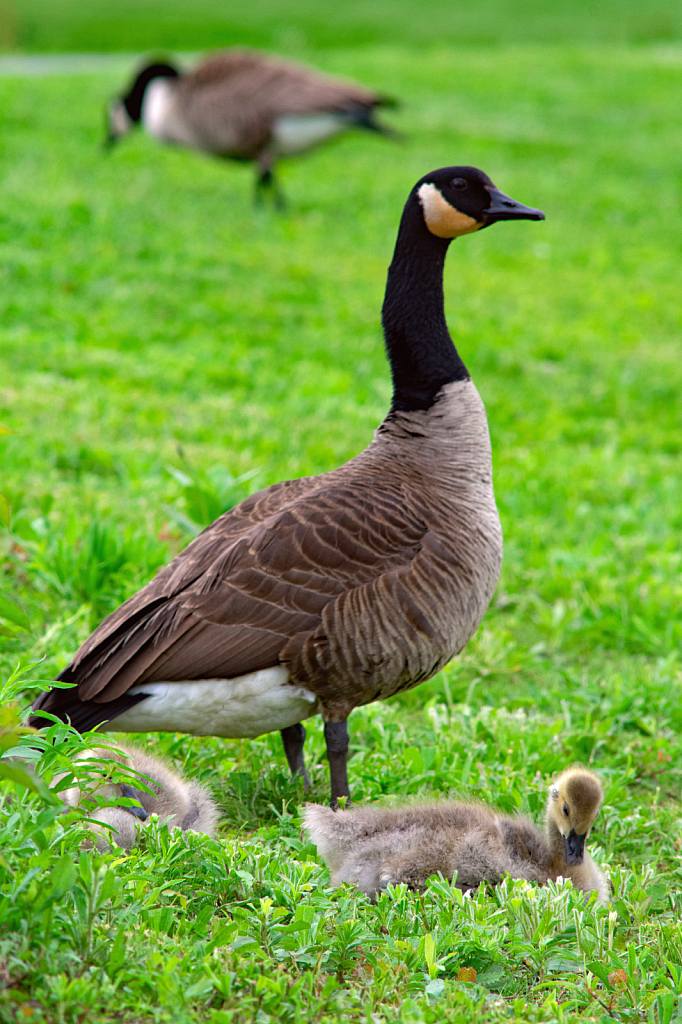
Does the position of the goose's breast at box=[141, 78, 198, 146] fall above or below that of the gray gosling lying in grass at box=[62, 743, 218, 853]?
above

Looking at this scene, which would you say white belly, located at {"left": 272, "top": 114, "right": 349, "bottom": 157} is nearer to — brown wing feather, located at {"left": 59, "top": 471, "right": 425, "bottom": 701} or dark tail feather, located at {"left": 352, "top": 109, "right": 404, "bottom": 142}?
dark tail feather, located at {"left": 352, "top": 109, "right": 404, "bottom": 142}

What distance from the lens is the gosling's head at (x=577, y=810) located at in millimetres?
3393

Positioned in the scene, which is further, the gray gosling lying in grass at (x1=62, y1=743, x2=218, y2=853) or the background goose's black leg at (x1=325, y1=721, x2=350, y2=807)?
the background goose's black leg at (x1=325, y1=721, x2=350, y2=807)

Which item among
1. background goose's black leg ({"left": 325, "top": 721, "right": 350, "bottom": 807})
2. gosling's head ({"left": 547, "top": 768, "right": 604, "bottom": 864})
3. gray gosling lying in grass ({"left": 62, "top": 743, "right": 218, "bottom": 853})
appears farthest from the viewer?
background goose's black leg ({"left": 325, "top": 721, "right": 350, "bottom": 807})

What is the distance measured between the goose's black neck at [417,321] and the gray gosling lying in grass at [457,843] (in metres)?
1.69

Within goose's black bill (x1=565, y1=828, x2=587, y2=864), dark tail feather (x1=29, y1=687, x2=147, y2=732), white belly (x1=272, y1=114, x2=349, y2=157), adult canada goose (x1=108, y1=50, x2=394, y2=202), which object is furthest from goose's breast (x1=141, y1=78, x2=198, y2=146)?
goose's black bill (x1=565, y1=828, x2=587, y2=864)

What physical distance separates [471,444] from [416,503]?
0.47 meters

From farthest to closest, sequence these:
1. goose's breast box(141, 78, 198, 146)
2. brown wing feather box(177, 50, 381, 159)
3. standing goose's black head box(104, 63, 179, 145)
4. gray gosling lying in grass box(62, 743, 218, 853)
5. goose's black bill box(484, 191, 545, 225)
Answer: standing goose's black head box(104, 63, 179, 145) → goose's breast box(141, 78, 198, 146) → brown wing feather box(177, 50, 381, 159) → goose's black bill box(484, 191, 545, 225) → gray gosling lying in grass box(62, 743, 218, 853)

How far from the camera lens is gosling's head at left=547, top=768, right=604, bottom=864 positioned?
11.1 feet

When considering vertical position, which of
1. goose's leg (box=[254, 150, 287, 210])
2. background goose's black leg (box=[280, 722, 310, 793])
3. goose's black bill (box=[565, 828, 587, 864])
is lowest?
background goose's black leg (box=[280, 722, 310, 793])

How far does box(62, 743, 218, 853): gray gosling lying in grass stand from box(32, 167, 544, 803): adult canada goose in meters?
0.16

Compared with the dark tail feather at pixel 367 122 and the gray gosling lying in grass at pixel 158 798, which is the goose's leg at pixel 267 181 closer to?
the dark tail feather at pixel 367 122

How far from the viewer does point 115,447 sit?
21.7 ft

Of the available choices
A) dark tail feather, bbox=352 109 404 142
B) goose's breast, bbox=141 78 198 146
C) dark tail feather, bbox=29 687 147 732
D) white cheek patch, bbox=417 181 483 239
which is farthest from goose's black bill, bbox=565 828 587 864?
goose's breast, bbox=141 78 198 146
